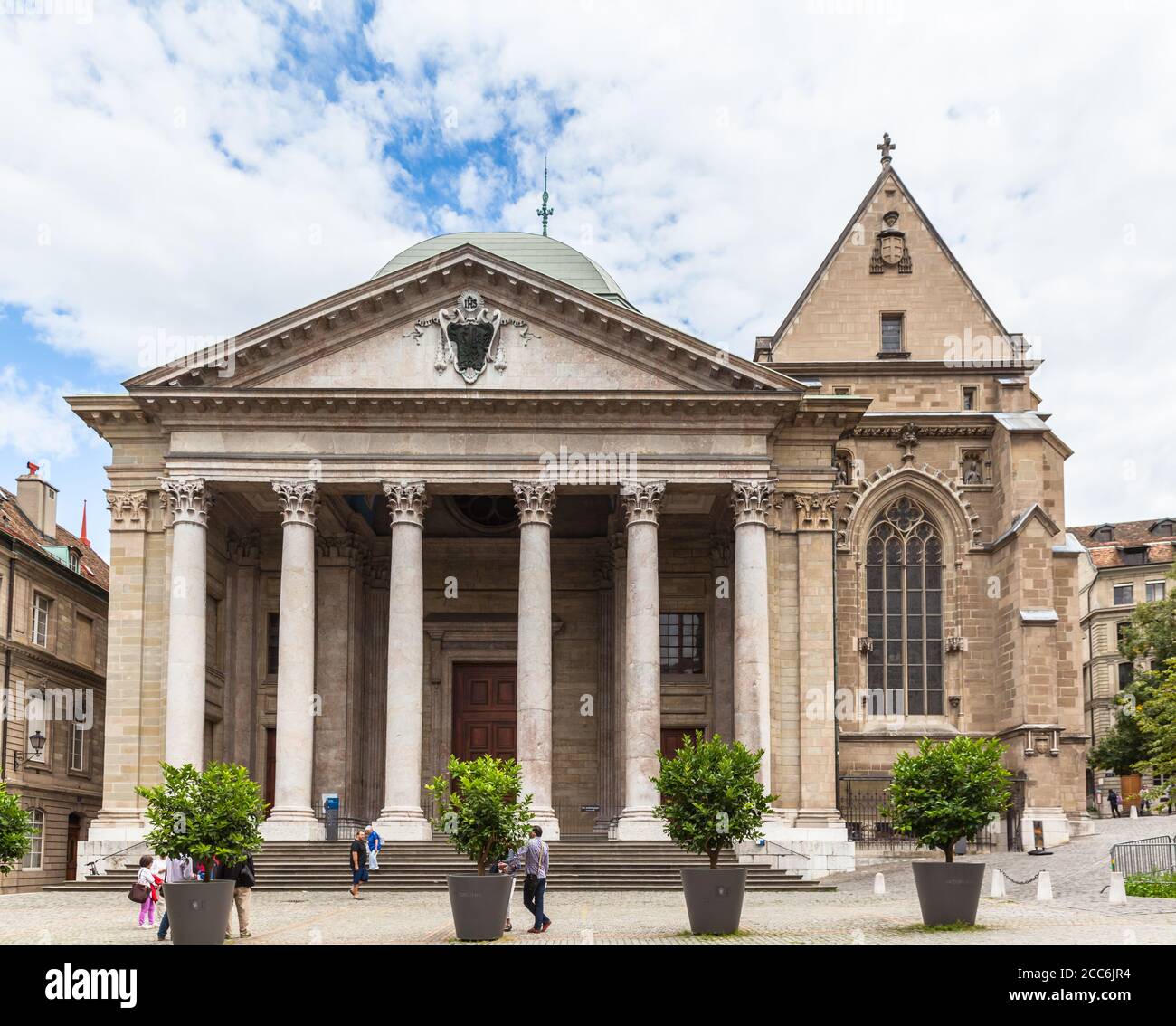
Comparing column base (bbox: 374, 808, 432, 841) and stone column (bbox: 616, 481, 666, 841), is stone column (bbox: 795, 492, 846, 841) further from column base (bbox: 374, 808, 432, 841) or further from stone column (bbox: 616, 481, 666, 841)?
column base (bbox: 374, 808, 432, 841)

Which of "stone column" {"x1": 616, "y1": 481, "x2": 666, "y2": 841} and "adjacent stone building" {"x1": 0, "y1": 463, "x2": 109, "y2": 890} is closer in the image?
"stone column" {"x1": 616, "y1": 481, "x2": 666, "y2": 841}

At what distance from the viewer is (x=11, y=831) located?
85.6 feet

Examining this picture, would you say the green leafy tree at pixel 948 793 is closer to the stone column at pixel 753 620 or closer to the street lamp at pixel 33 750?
the stone column at pixel 753 620

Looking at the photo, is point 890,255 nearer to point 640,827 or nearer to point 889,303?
point 889,303

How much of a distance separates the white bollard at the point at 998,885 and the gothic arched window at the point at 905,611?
15990 millimetres

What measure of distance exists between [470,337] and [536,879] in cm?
1869

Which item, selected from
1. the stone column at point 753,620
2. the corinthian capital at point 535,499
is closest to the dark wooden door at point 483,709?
the corinthian capital at point 535,499

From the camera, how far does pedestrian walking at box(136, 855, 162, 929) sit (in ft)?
86.9

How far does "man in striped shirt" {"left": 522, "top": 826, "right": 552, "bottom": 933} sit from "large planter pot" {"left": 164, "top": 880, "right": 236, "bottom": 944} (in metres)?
5.44

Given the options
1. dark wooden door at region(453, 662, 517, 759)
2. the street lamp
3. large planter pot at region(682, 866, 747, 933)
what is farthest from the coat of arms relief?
large planter pot at region(682, 866, 747, 933)

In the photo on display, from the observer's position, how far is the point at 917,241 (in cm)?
5062

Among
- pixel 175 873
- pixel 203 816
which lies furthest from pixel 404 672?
pixel 203 816

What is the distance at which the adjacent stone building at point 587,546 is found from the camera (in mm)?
38938
